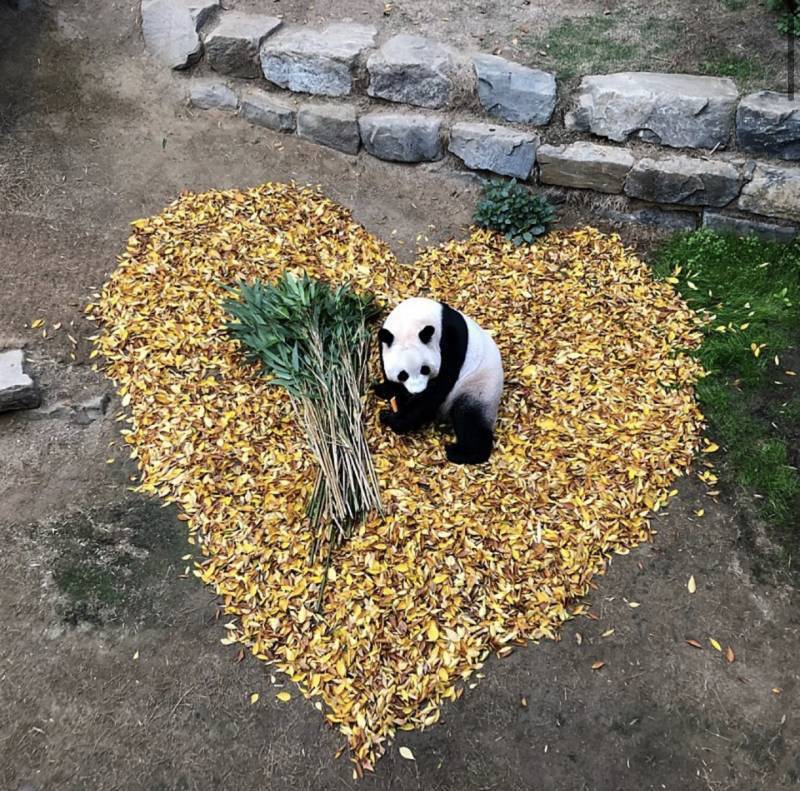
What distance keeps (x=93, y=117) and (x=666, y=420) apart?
6.12m

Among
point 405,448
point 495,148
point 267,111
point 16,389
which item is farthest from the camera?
Result: point 267,111

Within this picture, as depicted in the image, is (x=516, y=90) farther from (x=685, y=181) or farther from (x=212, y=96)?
A: (x=212, y=96)

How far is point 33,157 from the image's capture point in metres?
6.82

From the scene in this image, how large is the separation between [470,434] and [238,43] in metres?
4.96

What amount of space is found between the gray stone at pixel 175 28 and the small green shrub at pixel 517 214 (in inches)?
137

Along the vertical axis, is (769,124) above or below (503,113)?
above

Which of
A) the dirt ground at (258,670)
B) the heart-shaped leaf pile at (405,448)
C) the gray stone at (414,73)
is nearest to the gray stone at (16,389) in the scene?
the dirt ground at (258,670)

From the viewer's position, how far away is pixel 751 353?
5699mm

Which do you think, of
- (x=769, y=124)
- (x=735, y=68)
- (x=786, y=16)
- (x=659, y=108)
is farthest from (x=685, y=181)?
(x=786, y=16)

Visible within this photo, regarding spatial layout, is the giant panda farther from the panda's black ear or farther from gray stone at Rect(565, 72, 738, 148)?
gray stone at Rect(565, 72, 738, 148)

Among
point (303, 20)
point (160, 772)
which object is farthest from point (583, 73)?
point (160, 772)

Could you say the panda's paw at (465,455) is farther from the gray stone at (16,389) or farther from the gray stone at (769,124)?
the gray stone at (769,124)

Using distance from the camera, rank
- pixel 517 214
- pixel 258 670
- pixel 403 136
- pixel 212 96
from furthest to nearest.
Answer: pixel 212 96 → pixel 403 136 → pixel 517 214 → pixel 258 670

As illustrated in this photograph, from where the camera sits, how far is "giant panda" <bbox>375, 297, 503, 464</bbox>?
173 inches
